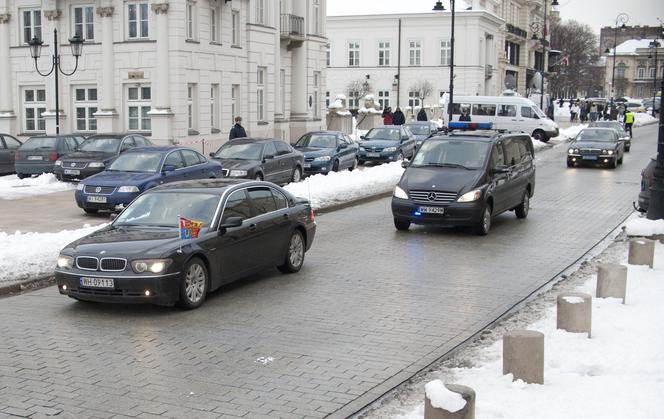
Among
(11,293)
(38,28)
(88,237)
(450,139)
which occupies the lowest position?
(11,293)

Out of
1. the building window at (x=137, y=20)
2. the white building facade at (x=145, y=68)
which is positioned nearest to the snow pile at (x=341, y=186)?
the white building facade at (x=145, y=68)

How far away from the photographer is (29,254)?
12477 millimetres

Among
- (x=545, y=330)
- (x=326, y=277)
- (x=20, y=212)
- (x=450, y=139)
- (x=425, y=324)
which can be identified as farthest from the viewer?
(x=20, y=212)

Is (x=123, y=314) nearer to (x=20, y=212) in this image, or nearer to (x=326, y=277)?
(x=326, y=277)

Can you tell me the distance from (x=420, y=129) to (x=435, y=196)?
2338 centimetres

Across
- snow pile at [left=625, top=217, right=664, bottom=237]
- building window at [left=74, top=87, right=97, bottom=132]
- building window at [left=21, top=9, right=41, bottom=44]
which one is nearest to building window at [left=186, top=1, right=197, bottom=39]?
building window at [left=74, top=87, right=97, bottom=132]

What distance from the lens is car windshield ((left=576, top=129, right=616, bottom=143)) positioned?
34438 millimetres

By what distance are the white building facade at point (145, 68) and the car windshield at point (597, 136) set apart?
1433 centimetres

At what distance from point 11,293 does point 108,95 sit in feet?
77.8

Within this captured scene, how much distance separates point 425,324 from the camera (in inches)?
382

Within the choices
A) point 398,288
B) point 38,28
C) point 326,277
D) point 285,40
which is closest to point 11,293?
point 326,277

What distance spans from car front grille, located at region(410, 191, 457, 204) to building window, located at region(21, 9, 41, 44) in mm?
24855

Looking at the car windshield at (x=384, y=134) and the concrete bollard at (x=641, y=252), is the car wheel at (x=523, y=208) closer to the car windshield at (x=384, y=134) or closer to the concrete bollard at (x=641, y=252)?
the concrete bollard at (x=641, y=252)

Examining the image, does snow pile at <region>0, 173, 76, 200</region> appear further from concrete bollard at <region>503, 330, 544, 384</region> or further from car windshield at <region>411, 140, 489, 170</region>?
concrete bollard at <region>503, 330, 544, 384</region>
